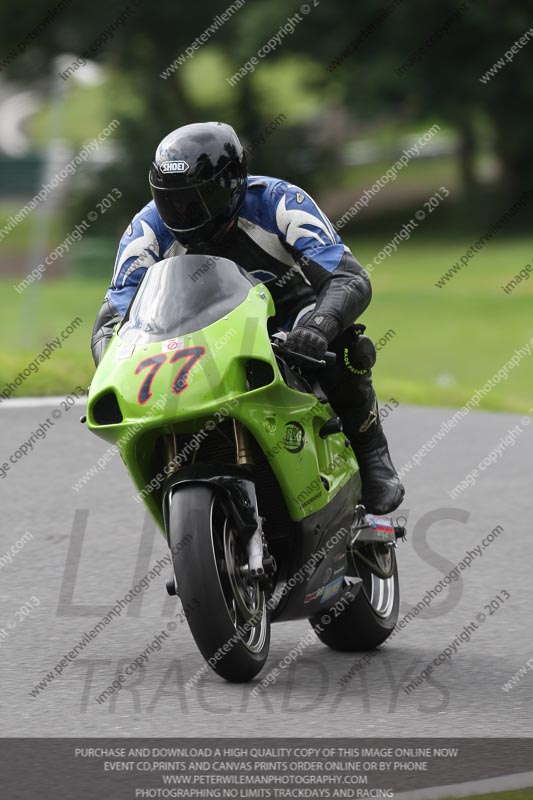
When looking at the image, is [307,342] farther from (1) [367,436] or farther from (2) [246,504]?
(1) [367,436]

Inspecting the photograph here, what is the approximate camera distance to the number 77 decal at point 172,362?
5051mm

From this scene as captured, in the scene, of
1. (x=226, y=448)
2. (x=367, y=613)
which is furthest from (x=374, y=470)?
(x=226, y=448)

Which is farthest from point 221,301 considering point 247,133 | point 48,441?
point 247,133

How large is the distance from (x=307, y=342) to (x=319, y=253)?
51 centimetres

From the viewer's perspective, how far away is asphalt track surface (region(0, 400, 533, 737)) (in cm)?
510

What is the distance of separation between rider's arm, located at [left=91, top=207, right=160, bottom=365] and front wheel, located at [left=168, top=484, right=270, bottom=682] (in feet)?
3.03

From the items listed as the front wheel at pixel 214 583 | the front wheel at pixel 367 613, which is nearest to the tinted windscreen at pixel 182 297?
the front wheel at pixel 214 583

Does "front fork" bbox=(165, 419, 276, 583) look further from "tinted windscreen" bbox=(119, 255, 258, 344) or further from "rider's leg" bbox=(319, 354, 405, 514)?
"rider's leg" bbox=(319, 354, 405, 514)

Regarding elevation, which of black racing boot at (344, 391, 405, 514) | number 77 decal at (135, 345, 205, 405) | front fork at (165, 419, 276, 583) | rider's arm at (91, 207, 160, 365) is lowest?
black racing boot at (344, 391, 405, 514)

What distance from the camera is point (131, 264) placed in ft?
19.0

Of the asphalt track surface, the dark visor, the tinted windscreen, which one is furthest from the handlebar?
the asphalt track surface

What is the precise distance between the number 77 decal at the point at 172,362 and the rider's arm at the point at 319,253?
0.62 meters

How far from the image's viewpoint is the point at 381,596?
20.5ft

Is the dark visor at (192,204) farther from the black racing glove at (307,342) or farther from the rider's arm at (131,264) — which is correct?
the black racing glove at (307,342)
